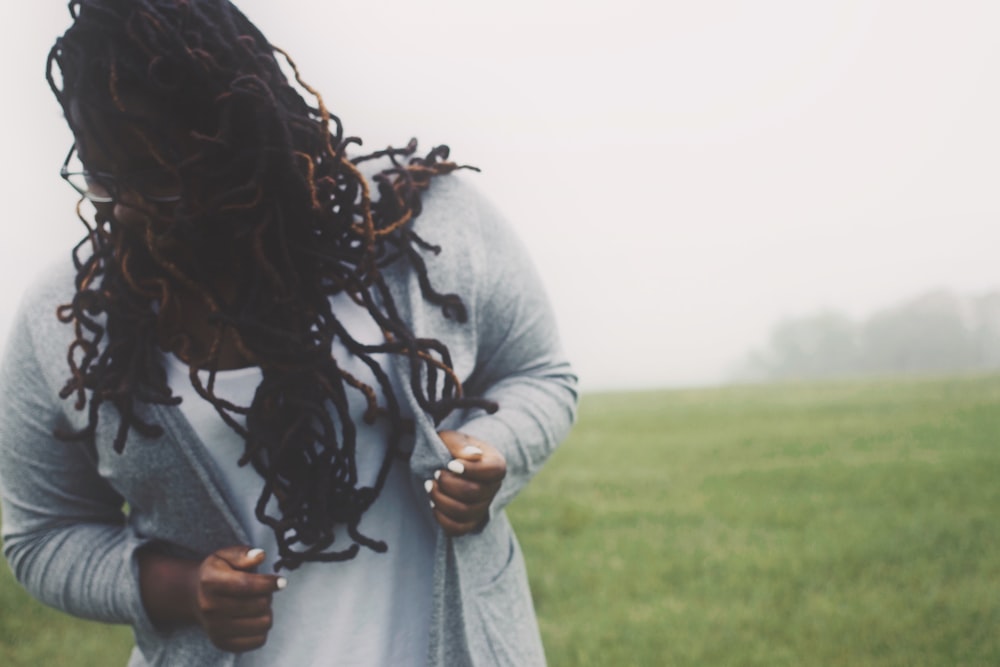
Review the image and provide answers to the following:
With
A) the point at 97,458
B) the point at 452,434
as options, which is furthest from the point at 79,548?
the point at 452,434

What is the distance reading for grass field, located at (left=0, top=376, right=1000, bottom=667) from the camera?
348 cm

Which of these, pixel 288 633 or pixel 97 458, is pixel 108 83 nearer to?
pixel 97 458

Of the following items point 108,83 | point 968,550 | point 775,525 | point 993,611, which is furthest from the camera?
point 775,525

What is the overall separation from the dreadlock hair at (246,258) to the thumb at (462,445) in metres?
0.04

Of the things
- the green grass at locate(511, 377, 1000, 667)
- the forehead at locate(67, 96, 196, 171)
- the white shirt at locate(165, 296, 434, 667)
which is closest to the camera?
the forehead at locate(67, 96, 196, 171)

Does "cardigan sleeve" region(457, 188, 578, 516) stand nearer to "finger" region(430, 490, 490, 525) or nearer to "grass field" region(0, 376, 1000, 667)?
"finger" region(430, 490, 490, 525)

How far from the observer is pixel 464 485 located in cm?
133

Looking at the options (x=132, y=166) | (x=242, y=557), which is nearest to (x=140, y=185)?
(x=132, y=166)

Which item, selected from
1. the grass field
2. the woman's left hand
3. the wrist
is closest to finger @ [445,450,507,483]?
the woman's left hand

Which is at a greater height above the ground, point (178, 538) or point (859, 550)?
point (178, 538)

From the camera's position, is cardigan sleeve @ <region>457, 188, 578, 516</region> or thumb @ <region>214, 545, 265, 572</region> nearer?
thumb @ <region>214, 545, 265, 572</region>

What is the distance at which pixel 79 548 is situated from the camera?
1.49 metres

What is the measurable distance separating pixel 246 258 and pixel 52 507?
1.71 ft

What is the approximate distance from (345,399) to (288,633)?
353mm
